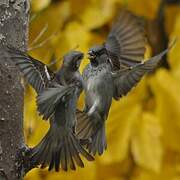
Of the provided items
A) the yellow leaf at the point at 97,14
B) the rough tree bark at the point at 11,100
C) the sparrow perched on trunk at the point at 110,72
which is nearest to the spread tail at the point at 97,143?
the sparrow perched on trunk at the point at 110,72

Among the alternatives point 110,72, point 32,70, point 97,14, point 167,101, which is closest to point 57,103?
point 32,70

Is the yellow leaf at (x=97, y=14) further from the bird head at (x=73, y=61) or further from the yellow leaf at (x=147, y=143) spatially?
the bird head at (x=73, y=61)

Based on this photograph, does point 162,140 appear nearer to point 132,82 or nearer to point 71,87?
point 132,82

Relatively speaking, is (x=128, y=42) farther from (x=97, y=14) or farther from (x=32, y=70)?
(x=97, y=14)

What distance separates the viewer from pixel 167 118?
2326 mm

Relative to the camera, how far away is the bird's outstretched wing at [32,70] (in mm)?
1122

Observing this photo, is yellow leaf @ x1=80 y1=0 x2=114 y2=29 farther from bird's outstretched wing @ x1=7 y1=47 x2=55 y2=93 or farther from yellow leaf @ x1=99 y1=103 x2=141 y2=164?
bird's outstretched wing @ x1=7 y1=47 x2=55 y2=93

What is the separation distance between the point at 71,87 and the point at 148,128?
1.28 meters

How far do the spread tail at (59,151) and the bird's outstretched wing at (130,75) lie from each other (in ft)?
0.50

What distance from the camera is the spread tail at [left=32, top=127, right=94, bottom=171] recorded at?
1.21 meters

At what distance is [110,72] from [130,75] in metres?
0.05

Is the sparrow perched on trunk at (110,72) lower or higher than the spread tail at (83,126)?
higher

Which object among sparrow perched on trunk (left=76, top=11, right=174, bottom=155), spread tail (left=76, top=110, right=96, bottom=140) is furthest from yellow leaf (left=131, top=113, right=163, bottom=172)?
spread tail (left=76, top=110, right=96, bottom=140)

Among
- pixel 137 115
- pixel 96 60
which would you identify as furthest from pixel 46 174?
pixel 96 60
